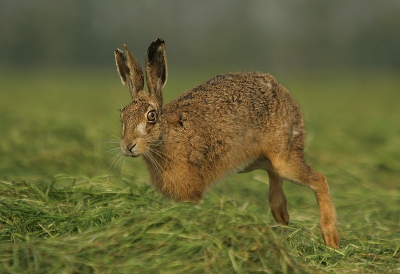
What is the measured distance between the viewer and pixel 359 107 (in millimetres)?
20188

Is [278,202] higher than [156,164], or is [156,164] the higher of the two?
[156,164]

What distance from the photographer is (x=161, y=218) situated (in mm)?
4734

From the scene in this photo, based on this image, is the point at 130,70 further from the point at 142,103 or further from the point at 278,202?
the point at 278,202

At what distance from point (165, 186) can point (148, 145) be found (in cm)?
41

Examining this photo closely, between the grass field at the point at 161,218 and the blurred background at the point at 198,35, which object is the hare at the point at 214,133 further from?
the blurred background at the point at 198,35

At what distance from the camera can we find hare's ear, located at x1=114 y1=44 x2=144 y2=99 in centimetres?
589

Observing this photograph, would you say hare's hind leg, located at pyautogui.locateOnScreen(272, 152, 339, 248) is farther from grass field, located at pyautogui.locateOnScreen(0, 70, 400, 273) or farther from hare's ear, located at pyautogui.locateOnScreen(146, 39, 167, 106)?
hare's ear, located at pyautogui.locateOnScreen(146, 39, 167, 106)

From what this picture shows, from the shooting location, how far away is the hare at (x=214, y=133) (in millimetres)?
5820

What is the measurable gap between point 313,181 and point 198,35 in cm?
6383

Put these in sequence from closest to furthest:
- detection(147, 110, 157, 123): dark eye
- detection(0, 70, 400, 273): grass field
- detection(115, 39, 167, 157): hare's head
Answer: detection(0, 70, 400, 273): grass field < detection(115, 39, 167, 157): hare's head < detection(147, 110, 157, 123): dark eye

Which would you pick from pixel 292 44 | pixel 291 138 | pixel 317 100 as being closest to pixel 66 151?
pixel 291 138

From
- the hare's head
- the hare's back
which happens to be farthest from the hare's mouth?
the hare's back

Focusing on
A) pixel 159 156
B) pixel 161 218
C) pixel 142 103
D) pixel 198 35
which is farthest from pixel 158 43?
pixel 198 35

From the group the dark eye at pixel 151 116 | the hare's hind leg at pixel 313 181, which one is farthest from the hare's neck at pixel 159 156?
the hare's hind leg at pixel 313 181
